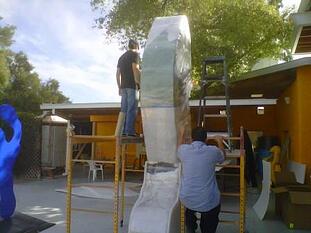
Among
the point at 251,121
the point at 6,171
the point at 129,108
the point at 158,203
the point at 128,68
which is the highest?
the point at 128,68

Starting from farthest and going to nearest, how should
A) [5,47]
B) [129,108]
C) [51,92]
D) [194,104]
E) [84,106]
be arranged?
[51,92] < [5,47] < [84,106] < [194,104] < [129,108]

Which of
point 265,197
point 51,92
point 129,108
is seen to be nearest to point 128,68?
point 129,108

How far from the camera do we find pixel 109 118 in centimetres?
2141

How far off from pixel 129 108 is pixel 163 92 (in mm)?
1158

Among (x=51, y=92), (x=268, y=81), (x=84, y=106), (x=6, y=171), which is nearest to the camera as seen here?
(x=6, y=171)

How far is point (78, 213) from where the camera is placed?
30.7ft

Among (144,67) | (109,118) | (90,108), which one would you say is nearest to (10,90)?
(109,118)

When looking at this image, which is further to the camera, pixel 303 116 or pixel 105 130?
pixel 105 130

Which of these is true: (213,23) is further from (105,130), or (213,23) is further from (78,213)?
(78,213)

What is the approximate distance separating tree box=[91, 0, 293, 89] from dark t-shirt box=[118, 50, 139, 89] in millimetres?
9020

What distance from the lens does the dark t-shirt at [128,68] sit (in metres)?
6.81

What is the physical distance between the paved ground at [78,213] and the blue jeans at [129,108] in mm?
2174

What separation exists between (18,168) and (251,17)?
420 inches

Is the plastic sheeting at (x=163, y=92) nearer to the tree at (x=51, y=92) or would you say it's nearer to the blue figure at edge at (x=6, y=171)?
the blue figure at edge at (x=6, y=171)
